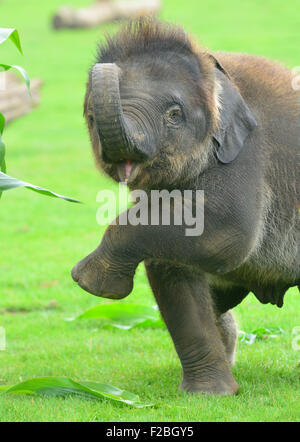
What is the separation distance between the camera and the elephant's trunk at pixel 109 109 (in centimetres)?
432

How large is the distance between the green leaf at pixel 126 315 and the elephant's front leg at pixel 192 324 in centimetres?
196

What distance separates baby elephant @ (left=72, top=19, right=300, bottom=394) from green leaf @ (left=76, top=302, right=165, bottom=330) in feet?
6.32

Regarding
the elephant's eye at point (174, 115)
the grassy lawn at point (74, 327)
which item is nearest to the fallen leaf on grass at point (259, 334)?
the grassy lawn at point (74, 327)

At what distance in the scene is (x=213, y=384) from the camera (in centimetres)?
541

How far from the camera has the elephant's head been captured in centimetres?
462

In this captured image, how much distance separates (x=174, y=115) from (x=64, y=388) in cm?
171

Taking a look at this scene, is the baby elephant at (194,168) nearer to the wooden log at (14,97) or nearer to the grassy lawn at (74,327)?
the grassy lawn at (74,327)

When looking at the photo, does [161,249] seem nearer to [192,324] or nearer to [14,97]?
[192,324]

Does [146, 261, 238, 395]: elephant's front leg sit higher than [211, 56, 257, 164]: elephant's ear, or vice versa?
[211, 56, 257, 164]: elephant's ear

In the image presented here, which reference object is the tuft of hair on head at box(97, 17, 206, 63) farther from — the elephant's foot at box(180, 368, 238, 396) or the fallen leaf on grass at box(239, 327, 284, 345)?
the fallen leaf on grass at box(239, 327, 284, 345)

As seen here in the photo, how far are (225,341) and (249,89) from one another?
1.86 m

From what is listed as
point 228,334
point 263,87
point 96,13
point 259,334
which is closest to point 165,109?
point 263,87

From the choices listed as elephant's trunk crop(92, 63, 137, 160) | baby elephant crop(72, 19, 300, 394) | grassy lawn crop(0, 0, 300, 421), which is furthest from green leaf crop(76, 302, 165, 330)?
elephant's trunk crop(92, 63, 137, 160)
